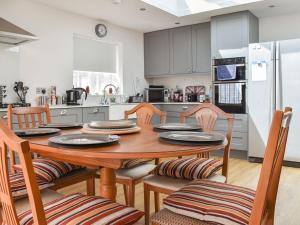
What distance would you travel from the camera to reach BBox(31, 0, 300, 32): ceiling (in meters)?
Answer: 4.01

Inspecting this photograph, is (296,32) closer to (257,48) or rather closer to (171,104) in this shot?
(257,48)

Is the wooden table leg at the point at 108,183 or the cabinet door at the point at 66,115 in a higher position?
Answer: the cabinet door at the point at 66,115

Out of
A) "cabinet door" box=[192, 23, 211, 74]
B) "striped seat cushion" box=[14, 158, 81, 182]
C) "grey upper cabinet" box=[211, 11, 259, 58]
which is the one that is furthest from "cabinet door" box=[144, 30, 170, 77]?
"striped seat cushion" box=[14, 158, 81, 182]

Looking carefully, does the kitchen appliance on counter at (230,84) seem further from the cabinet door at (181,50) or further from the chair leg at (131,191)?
the chair leg at (131,191)

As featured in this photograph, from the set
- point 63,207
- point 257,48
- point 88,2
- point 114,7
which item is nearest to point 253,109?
point 257,48

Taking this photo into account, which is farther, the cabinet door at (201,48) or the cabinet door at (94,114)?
the cabinet door at (201,48)

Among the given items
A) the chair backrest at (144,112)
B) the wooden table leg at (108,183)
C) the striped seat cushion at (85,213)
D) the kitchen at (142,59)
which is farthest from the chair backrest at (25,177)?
the kitchen at (142,59)

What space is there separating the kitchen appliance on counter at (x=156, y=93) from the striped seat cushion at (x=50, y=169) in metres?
3.88

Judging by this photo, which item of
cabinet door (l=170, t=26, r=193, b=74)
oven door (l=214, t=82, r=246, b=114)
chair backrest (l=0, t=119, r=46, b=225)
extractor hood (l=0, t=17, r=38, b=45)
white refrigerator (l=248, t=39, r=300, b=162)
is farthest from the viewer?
cabinet door (l=170, t=26, r=193, b=74)

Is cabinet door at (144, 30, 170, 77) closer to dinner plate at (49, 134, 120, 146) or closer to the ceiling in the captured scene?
the ceiling

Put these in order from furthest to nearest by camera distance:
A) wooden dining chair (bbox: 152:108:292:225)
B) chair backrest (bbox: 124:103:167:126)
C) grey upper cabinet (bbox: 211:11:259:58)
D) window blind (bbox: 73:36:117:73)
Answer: window blind (bbox: 73:36:117:73) < grey upper cabinet (bbox: 211:11:259:58) < chair backrest (bbox: 124:103:167:126) < wooden dining chair (bbox: 152:108:292:225)

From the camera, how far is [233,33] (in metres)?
4.52

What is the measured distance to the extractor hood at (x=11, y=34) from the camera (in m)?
3.16

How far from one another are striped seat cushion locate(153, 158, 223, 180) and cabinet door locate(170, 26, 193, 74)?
144 inches
